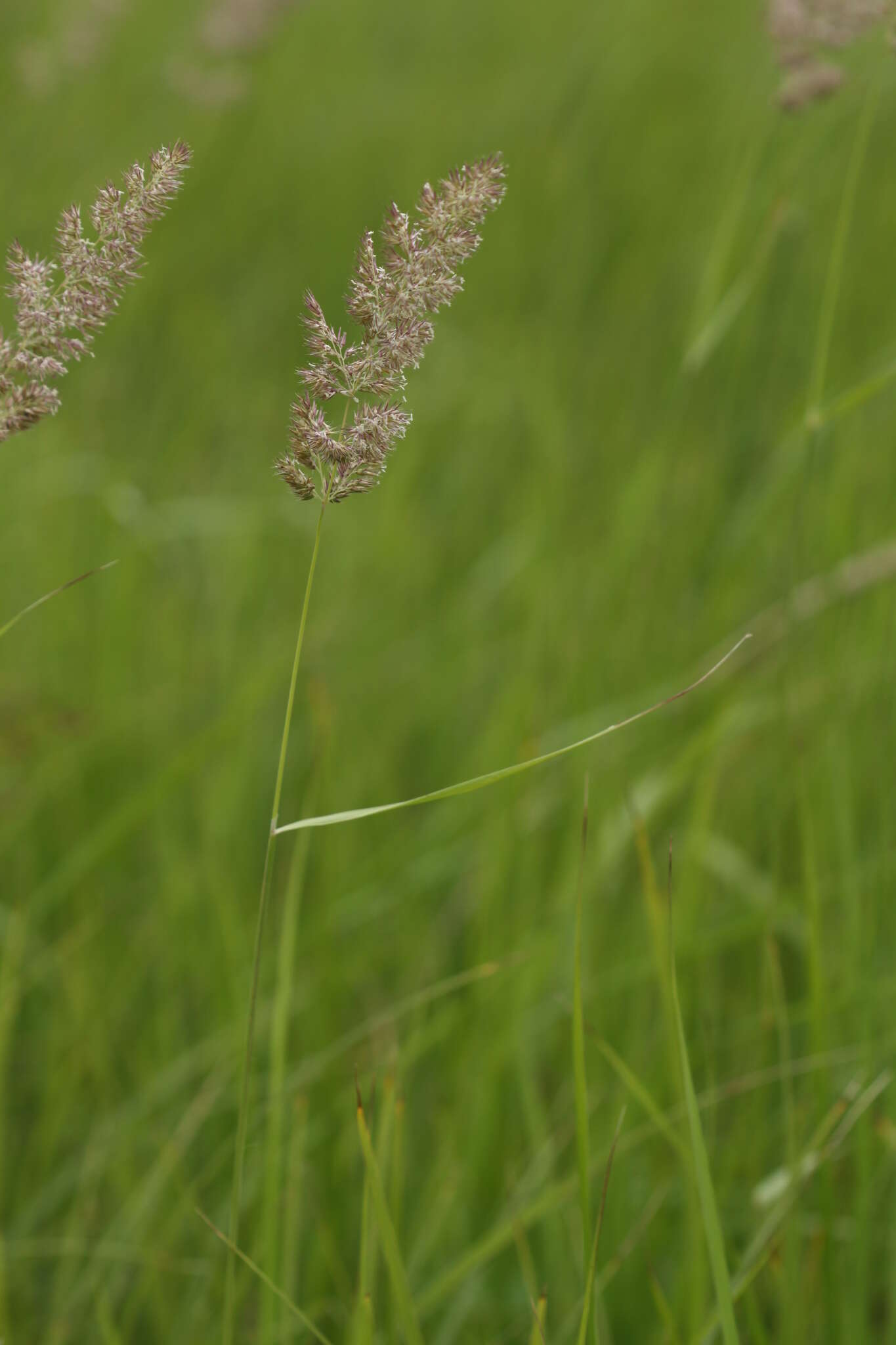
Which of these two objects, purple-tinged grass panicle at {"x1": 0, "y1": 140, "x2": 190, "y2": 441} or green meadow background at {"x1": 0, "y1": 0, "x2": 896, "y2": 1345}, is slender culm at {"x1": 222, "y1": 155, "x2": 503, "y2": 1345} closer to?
purple-tinged grass panicle at {"x1": 0, "y1": 140, "x2": 190, "y2": 441}

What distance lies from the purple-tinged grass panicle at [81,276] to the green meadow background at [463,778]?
0.71m

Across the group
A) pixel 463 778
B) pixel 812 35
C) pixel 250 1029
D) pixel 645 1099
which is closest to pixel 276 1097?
pixel 645 1099

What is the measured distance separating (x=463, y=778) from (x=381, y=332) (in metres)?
1.70

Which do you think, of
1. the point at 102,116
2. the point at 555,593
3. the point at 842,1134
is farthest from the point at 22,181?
the point at 842,1134

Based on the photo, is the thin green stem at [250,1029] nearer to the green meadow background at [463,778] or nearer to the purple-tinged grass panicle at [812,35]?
the green meadow background at [463,778]

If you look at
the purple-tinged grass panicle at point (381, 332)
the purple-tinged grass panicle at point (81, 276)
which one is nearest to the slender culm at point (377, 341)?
the purple-tinged grass panicle at point (381, 332)

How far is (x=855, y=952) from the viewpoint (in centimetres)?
165

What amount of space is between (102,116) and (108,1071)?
485 centimetres

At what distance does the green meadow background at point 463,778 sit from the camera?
1.42 meters

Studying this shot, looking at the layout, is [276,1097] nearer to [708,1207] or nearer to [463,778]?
[708,1207]

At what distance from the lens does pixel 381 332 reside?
71 centimetres

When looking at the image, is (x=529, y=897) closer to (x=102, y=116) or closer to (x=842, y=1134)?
(x=842, y=1134)

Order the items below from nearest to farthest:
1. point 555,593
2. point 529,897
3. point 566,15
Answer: point 529,897, point 555,593, point 566,15

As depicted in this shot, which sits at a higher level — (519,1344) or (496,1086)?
(496,1086)
